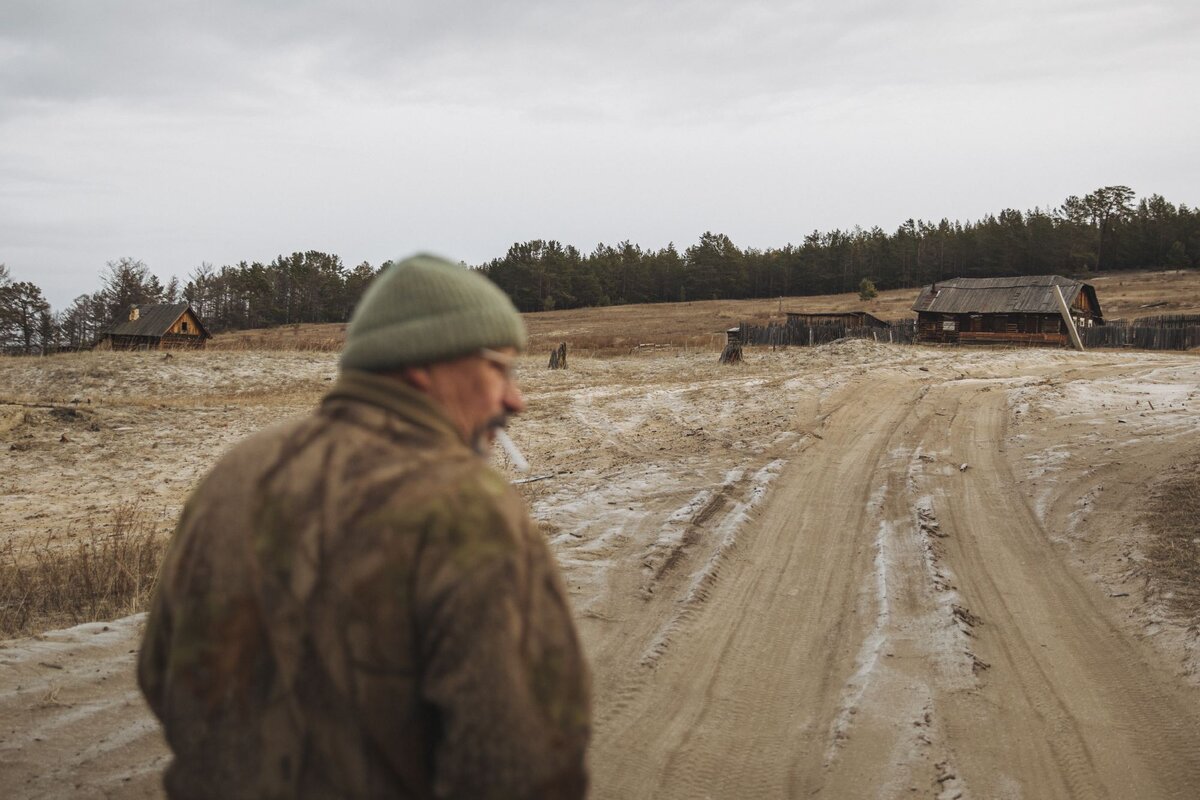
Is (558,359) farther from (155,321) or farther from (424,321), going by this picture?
(424,321)

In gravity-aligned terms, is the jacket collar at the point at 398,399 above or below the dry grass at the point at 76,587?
above

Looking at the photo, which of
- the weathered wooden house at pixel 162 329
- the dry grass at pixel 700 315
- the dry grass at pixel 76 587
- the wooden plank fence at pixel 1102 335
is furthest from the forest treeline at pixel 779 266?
the dry grass at pixel 76 587

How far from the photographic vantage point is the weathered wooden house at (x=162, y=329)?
50.2m

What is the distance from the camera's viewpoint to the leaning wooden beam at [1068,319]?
4011cm

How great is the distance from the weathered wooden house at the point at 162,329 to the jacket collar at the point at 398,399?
53.0 metres

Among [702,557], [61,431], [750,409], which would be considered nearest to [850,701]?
[702,557]

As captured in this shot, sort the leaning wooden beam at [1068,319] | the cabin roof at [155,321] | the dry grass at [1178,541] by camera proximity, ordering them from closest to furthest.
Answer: the dry grass at [1178,541] → the leaning wooden beam at [1068,319] → the cabin roof at [155,321]

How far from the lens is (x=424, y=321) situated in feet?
5.65

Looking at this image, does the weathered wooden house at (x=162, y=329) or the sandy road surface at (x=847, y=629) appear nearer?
the sandy road surface at (x=847, y=629)

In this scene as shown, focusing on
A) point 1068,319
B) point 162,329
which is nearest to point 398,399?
point 1068,319

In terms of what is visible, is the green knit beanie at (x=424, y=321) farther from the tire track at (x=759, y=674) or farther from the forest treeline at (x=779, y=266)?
the forest treeline at (x=779, y=266)

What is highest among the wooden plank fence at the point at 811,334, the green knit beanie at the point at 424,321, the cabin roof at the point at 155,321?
the cabin roof at the point at 155,321

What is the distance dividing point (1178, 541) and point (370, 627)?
959cm

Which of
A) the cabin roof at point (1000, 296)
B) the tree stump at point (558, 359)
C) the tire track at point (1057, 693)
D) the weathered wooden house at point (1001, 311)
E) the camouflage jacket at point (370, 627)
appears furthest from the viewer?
the cabin roof at point (1000, 296)
